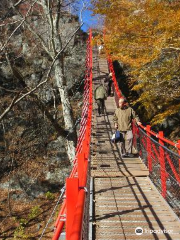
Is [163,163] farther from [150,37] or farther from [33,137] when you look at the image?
[33,137]

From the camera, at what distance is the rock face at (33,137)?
1366cm

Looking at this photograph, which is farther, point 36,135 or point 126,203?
point 36,135

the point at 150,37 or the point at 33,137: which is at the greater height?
the point at 150,37

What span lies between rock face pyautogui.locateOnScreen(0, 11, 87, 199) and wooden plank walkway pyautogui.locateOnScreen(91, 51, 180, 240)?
5627mm

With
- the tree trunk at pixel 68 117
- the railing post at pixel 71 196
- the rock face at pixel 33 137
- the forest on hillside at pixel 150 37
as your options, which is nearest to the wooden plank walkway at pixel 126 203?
the tree trunk at pixel 68 117

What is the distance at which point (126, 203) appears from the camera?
467cm

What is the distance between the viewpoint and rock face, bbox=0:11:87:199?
1366 centimetres

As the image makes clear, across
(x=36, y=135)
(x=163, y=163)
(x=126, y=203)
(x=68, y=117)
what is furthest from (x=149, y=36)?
(x=36, y=135)

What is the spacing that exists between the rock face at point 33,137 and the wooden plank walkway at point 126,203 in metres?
5.63

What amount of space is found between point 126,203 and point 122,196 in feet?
1.02

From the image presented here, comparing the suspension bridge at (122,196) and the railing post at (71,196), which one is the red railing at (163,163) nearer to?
the suspension bridge at (122,196)

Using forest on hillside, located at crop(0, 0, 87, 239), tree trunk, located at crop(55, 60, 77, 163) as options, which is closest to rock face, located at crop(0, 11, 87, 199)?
forest on hillside, located at crop(0, 0, 87, 239)

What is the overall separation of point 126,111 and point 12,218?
8.23 meters

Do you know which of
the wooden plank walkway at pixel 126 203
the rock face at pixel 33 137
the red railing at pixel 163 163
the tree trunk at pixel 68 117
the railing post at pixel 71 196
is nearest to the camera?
the railing post at pixel 71 196
